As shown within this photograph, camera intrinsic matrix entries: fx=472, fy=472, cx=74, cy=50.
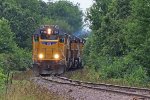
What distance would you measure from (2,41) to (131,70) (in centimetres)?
2208

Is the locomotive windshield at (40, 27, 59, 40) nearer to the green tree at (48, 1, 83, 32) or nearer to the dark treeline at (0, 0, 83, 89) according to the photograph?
the dark treeline at (0, 0, 83, 89)

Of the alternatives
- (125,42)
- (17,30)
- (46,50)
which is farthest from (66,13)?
(125,42)

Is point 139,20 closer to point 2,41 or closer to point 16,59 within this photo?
point 16,59

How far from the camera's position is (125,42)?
92.2ft

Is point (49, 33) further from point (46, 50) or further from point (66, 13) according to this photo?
point (66, 13)

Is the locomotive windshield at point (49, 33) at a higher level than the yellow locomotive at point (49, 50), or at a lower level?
higher

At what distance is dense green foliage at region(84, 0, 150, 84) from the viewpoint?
24.9 meters

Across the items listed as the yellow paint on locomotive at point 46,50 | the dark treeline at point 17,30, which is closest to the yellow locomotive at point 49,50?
the yellow paint on locomotive at point 46,50

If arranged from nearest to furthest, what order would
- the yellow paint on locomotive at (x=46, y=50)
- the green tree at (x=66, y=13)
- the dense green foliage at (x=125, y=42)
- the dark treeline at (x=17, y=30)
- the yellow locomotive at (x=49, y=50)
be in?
the dense green foliage at (x=125, y=42)
the yellow locomotive at (x=49, y=50)
the yellow paint on locomotive at (x=46, y=50)
the dark treeline at (x=17, y=30)
the green tree at (x=66, y=13)

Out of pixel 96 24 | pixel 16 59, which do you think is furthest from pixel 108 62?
pixel 16 59

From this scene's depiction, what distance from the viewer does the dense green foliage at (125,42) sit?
24911mm

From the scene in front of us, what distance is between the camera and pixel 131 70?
1026 inches

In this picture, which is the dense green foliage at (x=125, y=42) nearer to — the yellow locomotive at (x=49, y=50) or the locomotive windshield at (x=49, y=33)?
the yellow locomotive at (x=49, y=50)

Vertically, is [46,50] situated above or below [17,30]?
below
